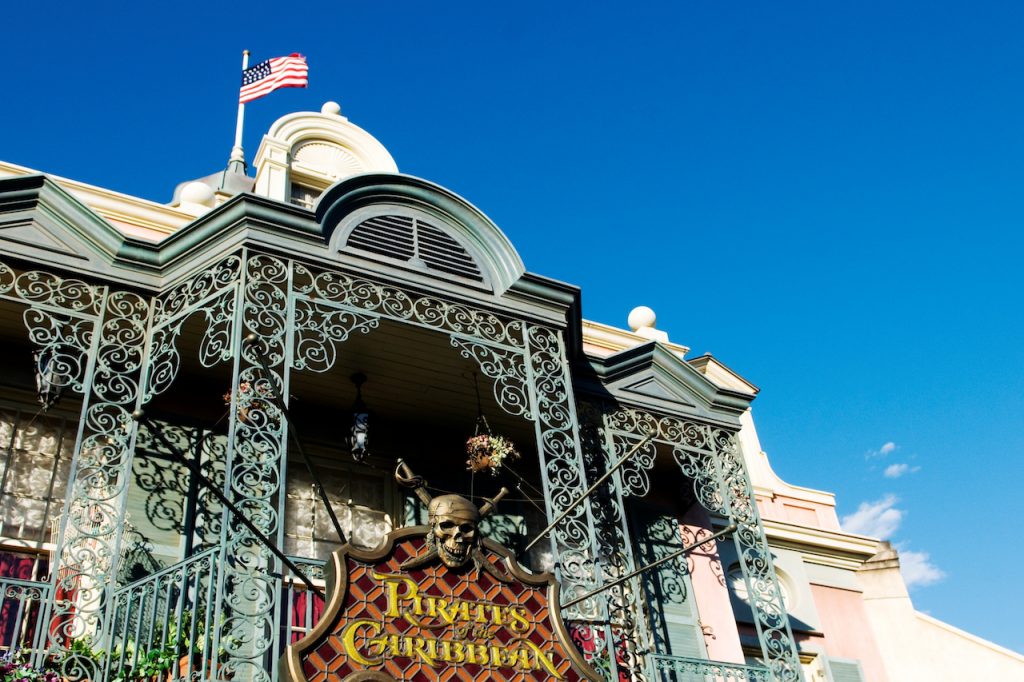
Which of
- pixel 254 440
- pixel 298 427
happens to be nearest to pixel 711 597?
pixel 298 427

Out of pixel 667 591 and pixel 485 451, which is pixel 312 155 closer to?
pixel 485 451

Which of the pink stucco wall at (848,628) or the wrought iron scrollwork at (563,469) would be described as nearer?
the wrought iron scrollwork at (563,469)

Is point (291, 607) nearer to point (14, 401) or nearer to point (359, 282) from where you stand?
point (359, 282)

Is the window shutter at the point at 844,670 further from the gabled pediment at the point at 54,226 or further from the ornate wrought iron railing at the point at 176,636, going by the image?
the gabled pediment at the point at 54,226

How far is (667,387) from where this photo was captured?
11.5 meters

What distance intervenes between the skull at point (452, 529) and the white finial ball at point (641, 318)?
24.4ft

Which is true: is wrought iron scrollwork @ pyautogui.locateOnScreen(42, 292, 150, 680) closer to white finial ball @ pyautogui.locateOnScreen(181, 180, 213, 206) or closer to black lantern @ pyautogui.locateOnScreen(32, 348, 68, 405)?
black lantern @ pyautogui.locateOnScreen(32, 348, 68, 405)

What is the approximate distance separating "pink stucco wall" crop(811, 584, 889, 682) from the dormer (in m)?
7.97

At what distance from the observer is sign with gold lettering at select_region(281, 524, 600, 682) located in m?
6.90

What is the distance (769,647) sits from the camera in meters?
10.3

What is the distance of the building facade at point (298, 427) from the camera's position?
7.96m

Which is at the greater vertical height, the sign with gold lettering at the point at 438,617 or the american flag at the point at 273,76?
the american flag at the point at 273,76

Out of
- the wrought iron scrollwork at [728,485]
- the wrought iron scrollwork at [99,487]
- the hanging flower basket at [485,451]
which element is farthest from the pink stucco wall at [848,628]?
the wrought iron scrollwork at [99,487]

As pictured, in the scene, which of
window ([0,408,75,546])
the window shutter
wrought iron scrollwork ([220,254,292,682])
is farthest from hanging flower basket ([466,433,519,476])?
the window shutter
